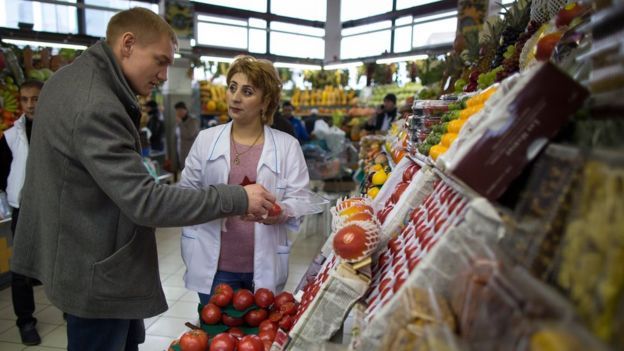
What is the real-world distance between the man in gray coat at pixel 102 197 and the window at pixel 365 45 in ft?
36.1

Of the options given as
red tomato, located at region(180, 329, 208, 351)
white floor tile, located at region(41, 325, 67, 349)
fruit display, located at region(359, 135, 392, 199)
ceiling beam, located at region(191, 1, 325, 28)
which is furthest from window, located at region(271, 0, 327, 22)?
red tomato, located at region(180, 329, 208, 351)

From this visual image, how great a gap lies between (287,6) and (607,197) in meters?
13.3

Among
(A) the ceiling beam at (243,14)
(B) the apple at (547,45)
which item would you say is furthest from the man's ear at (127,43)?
(A) the ceiling beam at (243,14)

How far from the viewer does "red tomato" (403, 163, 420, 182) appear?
5.92ft

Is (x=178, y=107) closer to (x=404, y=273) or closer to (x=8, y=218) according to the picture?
(x=8, y=218)

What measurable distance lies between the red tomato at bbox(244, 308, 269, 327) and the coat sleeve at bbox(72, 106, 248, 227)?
0.51 metres

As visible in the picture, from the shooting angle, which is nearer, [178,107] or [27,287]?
[27,287]

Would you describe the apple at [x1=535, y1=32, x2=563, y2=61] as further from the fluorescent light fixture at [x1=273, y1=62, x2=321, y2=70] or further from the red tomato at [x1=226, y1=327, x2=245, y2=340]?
the fluorescent light fixture at [x1=273, y1=62, x2=321, y2=70]

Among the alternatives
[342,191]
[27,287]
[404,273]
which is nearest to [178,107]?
[342,191]

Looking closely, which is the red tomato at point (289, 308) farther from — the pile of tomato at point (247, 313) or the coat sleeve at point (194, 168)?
the coat sleeve at point (194, 168)

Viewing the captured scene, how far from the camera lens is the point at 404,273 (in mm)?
1059

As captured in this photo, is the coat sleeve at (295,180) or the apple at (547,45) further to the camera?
the coat sleeve at (295,180)

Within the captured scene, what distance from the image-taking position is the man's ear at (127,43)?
1524mm

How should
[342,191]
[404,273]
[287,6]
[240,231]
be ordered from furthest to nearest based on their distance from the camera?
1. [287,6]
2. [342,191]
3. [240,231]
4. [404,273]
